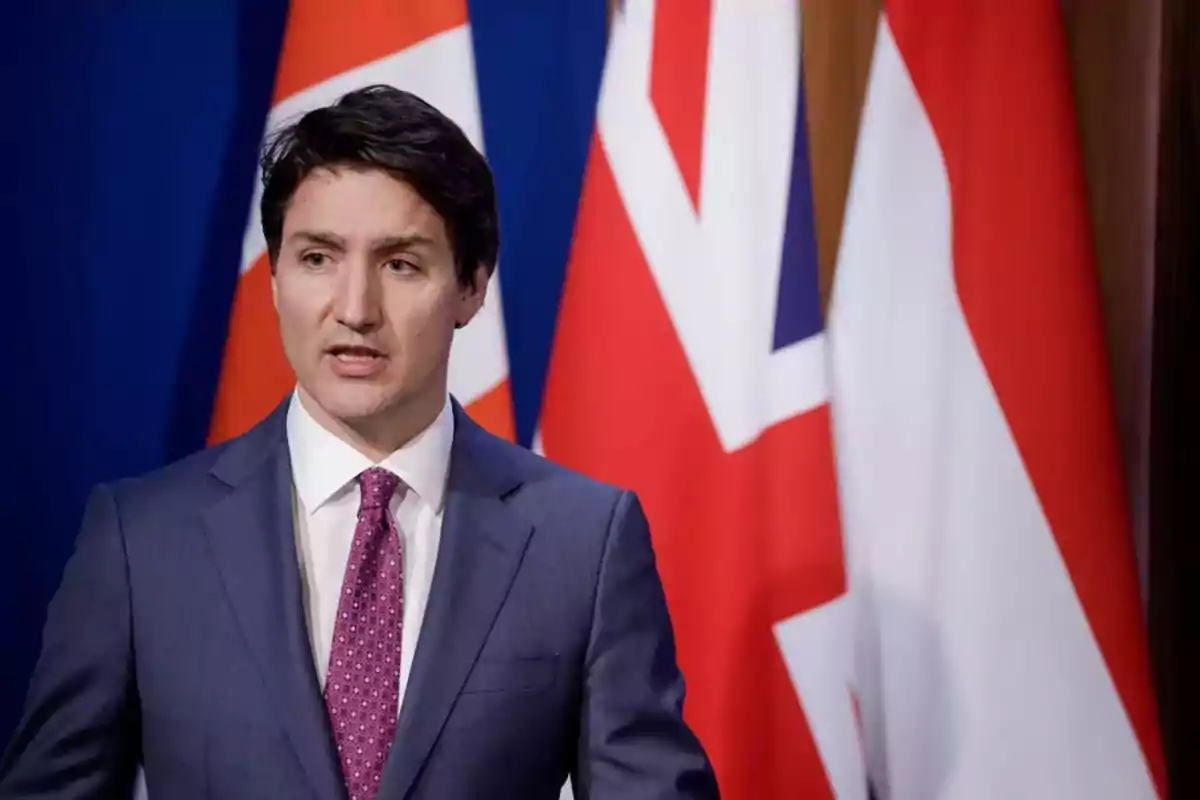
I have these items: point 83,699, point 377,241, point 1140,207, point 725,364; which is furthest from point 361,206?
point 1140,207

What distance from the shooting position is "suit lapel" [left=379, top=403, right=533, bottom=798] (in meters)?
0.84

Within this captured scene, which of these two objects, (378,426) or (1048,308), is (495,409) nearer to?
(378,426)

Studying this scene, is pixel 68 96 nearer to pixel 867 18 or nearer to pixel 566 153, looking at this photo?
pixel 566 153

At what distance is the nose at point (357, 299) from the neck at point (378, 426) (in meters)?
0.07

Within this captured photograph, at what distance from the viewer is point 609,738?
0.88 meters

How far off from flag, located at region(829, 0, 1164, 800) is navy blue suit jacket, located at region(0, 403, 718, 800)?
0.48 meters

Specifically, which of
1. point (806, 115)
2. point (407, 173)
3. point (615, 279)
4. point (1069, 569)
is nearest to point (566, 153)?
point (615, 279)

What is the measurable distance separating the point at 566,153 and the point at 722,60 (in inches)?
8.3

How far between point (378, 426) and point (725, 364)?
50 centimetres

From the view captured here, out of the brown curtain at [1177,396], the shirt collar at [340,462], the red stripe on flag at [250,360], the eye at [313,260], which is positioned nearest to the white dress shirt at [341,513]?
the shirt collar at [340,462]

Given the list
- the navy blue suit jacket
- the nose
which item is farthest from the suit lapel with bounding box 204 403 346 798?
the nose

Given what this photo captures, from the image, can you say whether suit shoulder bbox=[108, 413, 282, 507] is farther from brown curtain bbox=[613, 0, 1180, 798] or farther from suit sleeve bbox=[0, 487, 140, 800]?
brown curtain bbox=[613, 0, 1180, 798]

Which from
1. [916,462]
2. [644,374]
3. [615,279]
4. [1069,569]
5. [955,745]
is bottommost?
[955,745]

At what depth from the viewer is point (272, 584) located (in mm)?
853
